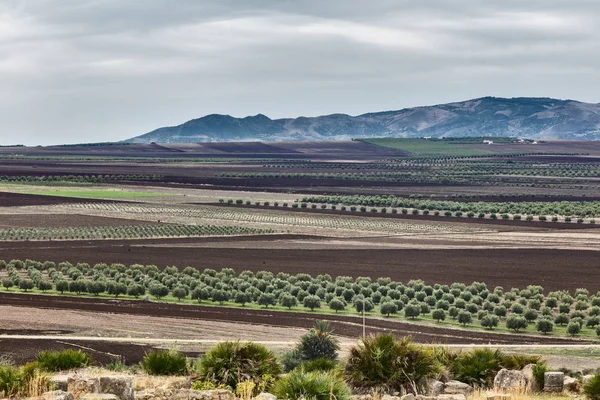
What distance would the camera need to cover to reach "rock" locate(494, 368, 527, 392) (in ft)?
59.0

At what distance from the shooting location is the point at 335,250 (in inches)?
2707

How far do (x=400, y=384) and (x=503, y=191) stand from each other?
11980cm

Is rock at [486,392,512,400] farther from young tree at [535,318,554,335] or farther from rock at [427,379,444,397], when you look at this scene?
young tree at [535,318,554,335]

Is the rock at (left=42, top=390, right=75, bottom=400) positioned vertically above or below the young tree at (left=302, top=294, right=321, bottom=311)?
above

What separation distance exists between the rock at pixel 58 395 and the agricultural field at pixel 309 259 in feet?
54.5

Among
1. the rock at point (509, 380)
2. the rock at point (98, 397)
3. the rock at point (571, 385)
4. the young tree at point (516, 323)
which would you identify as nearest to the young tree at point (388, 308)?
the young tree at point (516, 323)

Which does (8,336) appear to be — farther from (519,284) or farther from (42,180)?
(42,180)

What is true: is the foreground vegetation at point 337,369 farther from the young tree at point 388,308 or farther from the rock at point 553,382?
the young tree at point 388,308

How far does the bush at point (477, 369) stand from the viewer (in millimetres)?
18891

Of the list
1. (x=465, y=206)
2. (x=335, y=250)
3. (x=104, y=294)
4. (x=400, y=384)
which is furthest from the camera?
(x=465, y=206)

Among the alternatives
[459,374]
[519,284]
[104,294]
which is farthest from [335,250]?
[459,374]

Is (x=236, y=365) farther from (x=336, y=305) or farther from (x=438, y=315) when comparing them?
(x=336, y=305)

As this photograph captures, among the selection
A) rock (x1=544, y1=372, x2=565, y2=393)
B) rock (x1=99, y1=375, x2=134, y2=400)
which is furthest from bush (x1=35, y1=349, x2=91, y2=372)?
rock (x1=544, y1=372, x2=565, y2=393)

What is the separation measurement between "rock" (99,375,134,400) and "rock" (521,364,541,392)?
712 centimetres
